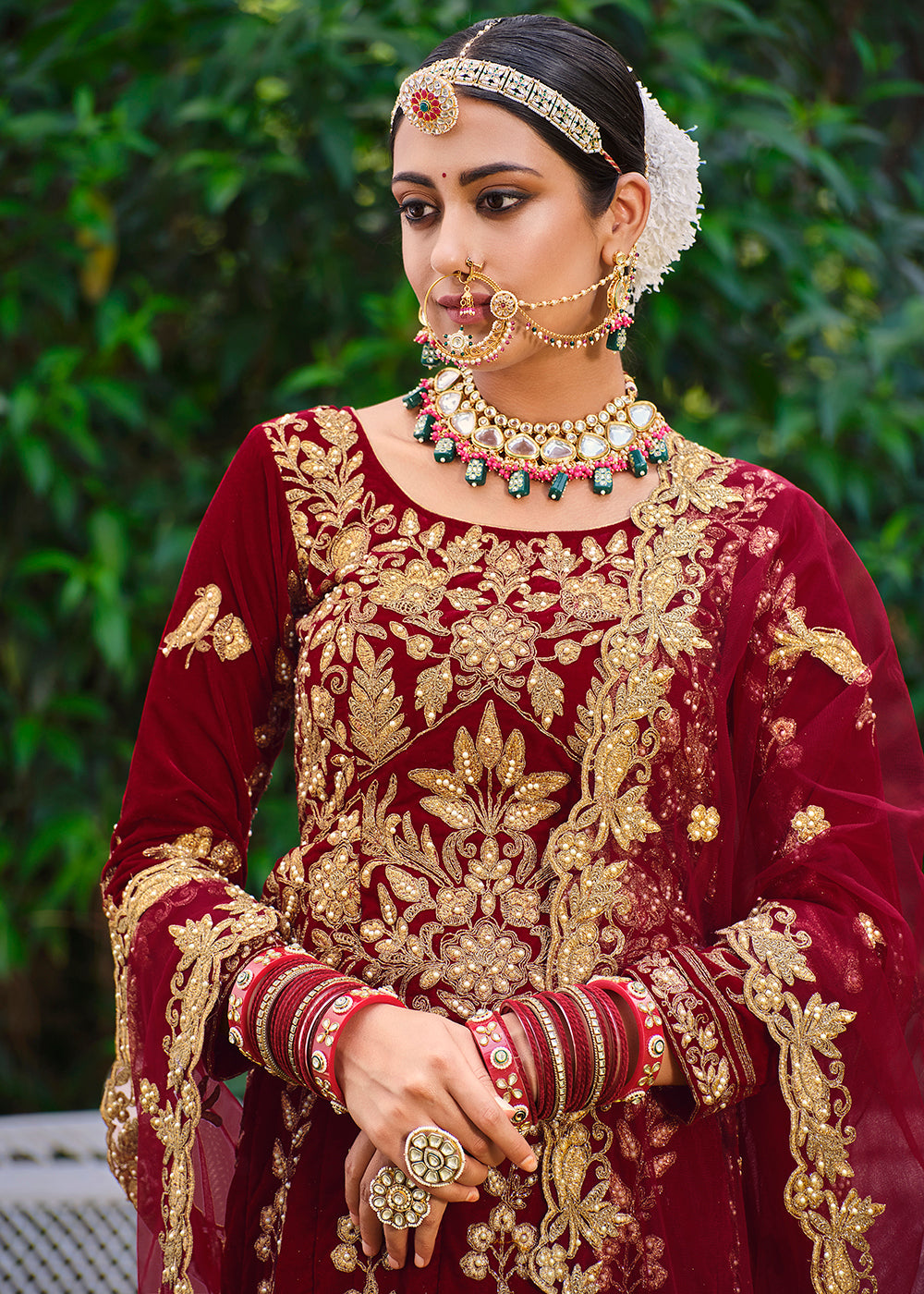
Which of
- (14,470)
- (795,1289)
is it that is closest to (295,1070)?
(795,1289)

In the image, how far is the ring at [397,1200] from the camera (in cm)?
106

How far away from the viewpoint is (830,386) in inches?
87.7

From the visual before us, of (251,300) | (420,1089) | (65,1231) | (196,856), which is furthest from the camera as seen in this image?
(251,300)

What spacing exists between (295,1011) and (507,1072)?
0.17m

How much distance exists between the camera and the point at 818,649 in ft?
4.09

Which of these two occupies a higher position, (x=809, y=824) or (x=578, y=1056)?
(x=809, y=824)

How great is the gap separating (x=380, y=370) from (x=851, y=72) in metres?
1.14

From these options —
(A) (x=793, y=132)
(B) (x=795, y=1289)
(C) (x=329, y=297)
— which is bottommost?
(B) (x=795, y=1289)

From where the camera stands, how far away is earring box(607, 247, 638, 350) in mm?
1320

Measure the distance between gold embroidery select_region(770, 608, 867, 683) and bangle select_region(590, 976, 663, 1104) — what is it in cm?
33

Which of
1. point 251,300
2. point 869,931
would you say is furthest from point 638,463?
point 251,300

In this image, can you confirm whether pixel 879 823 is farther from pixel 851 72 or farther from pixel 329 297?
pixel 851 72

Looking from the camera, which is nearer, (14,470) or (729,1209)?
(729,1209)

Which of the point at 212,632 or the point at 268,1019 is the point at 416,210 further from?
the point at 268,1019
